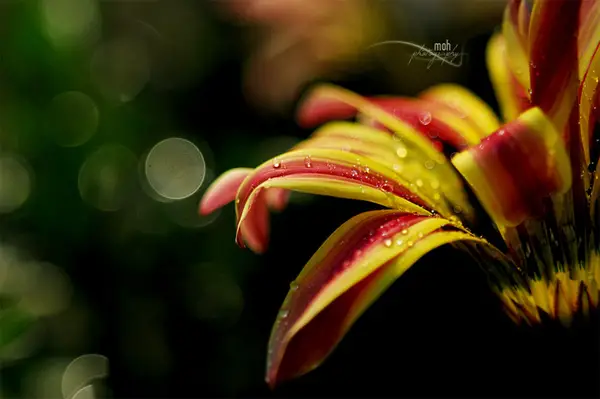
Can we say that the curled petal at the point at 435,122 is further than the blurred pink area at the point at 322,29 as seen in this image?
No

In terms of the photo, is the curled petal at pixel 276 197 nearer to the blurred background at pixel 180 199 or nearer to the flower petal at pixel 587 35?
the blurred background at pixel 180 199

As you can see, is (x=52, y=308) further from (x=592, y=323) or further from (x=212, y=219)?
(x=592, y=323)

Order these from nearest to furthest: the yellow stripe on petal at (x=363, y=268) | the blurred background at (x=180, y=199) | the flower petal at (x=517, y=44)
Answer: the yellow stripe on petal at (x=363, y=268) → the flower petal at (x=517, y=44) → the blurred background at (x=180, y=199)

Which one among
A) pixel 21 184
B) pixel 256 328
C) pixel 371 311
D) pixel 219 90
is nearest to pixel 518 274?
pixel 371 311

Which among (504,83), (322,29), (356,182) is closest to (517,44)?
(504,83)

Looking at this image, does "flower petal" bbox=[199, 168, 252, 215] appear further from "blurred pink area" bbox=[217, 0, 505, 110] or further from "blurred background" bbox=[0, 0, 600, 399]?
"blurred pink area" bbox=[217, 0, 505, 110]

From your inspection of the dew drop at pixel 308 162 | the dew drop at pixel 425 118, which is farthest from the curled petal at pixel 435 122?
the dew drop at pixel 308 162

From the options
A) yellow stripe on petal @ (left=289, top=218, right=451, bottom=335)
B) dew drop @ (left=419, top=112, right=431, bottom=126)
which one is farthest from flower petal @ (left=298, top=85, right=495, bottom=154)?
yellow stripe on petal @ (left=289, top=218, right=451, bottom=335)

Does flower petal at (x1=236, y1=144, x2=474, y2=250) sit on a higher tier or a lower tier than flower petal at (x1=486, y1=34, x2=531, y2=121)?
lower
